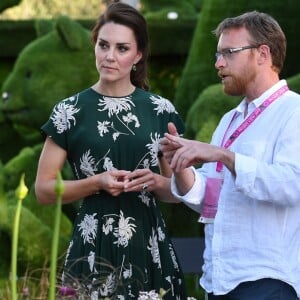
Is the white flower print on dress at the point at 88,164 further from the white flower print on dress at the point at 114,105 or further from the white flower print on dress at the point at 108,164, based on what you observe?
the white flower print on dress at the point at 114,105

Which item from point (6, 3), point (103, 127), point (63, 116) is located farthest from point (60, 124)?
point (6, 3)

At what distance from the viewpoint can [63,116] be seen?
3.37 m

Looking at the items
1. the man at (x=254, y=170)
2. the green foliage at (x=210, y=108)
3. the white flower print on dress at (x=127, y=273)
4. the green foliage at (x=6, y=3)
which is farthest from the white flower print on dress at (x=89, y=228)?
the green foliage at (x=6, y=3)

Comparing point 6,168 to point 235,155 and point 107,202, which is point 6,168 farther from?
point 235,155

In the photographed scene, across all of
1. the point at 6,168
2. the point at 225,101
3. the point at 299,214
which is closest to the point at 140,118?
the point at 299,214

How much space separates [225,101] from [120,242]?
2.67m

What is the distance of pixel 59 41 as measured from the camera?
7.32 m

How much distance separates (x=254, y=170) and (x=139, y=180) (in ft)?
1.54

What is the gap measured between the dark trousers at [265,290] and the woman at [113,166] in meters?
0.40

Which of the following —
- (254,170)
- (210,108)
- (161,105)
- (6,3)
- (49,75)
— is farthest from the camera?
(6,3)

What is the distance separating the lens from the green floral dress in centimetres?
334

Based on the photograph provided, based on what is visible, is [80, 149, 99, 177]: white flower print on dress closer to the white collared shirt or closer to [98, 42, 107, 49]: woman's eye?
[98, 42, 107, 49]: woman's eye

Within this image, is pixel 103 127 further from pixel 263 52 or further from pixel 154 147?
pixel 263 52

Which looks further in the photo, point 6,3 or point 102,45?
point 6,3
